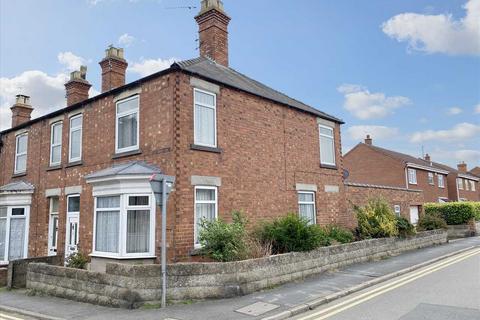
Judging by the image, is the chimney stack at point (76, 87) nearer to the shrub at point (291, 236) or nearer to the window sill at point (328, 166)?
the shrub at point (291, 236)

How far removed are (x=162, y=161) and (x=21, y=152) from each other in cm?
1060

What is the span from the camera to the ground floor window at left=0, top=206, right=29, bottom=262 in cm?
1570

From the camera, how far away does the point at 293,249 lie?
37.0 ft

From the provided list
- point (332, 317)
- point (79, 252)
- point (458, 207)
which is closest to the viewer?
point (332, 317)

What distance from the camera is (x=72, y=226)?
13875 millimetres

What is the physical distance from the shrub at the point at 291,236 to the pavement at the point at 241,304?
101 cm

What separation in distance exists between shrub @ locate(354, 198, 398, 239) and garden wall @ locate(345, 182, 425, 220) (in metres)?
1.08

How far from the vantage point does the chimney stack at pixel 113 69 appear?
15906mm

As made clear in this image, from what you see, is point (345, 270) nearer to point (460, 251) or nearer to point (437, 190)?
point (460, 251)

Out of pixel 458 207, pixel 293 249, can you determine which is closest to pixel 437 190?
pixel 458 207

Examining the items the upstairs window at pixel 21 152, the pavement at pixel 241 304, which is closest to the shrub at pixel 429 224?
the pavement at pixel 241 304

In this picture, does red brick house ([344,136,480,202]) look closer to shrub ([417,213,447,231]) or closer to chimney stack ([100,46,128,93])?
shrub ([417,213,447,231])

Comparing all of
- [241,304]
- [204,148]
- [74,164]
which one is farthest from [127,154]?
[241,304]

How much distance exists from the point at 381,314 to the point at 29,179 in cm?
1551
